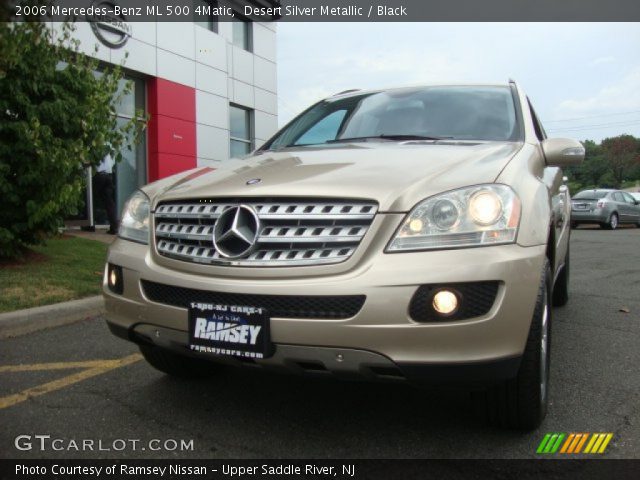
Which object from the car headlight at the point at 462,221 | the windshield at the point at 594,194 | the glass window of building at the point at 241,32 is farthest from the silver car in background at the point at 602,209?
the car headlight at the point at 462,221

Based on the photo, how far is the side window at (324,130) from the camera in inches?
133

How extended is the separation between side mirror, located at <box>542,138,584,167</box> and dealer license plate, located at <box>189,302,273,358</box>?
1.74 m

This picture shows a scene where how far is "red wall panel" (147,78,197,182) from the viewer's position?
12.7m

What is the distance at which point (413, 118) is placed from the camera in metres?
3.28

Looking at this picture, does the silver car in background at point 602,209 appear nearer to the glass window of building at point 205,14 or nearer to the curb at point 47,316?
the glass window of building at point 205,14

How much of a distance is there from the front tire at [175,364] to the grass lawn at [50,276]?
2.03 meters

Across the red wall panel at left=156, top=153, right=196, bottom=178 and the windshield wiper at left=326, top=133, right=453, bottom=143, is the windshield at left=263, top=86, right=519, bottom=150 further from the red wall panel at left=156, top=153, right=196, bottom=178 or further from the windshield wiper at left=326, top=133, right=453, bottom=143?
the red wall panel at left=156, top=153, right=196, bottom=178

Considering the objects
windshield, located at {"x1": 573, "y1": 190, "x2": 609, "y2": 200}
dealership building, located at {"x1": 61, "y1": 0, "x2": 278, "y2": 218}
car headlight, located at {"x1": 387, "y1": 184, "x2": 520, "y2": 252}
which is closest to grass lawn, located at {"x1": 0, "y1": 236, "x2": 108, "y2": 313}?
car headlight, located at {"x1": 387, "y1": 184, "x2": 520, "y2": 252}

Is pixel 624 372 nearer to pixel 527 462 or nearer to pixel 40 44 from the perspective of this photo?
pixel 527 462

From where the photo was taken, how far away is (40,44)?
5633 millimetres

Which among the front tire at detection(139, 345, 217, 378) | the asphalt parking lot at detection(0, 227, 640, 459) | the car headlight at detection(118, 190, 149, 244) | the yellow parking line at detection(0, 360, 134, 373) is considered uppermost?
the car headlight at detection(118, 190, 149, 244)

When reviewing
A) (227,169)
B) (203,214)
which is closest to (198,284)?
(203,214)

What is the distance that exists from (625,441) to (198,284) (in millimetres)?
1804

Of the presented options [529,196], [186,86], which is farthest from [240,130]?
[529,196]
